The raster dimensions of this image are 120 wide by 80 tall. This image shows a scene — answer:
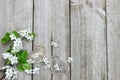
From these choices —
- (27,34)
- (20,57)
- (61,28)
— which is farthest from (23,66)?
(61,28)

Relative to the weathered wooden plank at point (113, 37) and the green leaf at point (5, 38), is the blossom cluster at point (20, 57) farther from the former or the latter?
the weathered wooden plank at point (113, 37)

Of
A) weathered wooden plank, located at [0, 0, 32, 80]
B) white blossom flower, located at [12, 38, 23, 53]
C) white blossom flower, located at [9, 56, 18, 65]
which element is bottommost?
white blossom flower, located at [9, 56, 18, 65]

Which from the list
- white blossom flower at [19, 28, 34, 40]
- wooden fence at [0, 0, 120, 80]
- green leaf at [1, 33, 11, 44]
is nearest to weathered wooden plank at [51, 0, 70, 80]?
wooden fence at [0, 0, 120, 80]

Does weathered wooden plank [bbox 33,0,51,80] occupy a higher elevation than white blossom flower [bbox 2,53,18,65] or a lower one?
higher

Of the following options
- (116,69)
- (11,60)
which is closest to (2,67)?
(11,60)

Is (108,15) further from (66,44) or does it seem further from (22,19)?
(22,19)

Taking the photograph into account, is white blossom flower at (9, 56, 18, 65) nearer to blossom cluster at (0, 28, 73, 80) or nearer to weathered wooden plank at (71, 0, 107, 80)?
blossom cluster at (0, 28, 73, 80)

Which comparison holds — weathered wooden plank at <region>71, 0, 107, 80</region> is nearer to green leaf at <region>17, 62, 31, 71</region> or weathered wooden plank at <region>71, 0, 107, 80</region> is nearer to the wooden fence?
the wooden fence
